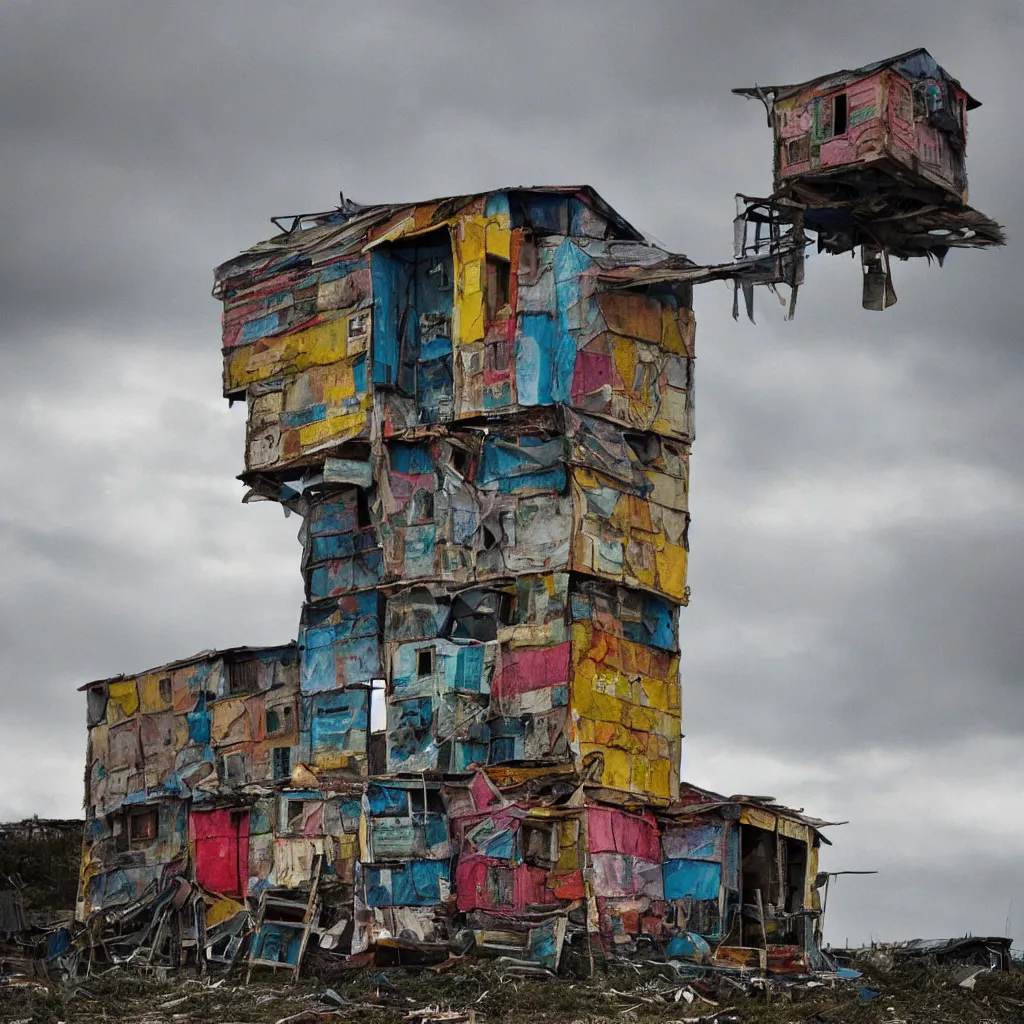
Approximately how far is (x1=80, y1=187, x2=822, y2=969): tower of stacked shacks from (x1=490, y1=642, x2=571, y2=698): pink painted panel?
63mm

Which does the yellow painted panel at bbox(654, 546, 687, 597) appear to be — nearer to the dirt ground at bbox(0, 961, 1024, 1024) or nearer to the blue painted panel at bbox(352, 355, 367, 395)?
the blue painted panel at bbox(352, 355, 367, 395)

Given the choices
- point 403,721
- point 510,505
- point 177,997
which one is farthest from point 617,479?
point 177,997

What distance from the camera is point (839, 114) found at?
5769 cm

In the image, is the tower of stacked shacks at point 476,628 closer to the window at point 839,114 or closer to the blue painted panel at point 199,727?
the blue painted panel at point 199,727

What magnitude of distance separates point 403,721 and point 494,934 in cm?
827

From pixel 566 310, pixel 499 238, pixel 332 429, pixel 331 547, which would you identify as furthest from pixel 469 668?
pixel 499 238

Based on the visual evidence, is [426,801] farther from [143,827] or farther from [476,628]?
[143,827]

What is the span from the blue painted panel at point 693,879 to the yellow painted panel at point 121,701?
18.8 m

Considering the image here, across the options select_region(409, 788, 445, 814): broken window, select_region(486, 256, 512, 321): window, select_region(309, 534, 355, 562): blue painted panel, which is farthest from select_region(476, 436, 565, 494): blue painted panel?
select_region(409, 788, 445, 814): broken window

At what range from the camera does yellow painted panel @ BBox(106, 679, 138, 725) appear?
69.6 meters

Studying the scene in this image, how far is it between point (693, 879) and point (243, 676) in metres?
15.4

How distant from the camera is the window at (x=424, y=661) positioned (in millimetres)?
60125

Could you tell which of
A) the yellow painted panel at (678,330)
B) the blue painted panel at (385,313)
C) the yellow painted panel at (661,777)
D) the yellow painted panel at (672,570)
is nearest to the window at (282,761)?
the yellow painted panel at (661,777)

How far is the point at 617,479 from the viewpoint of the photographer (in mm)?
60219
